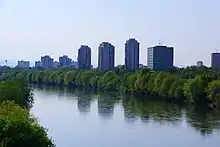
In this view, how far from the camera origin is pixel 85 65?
126m

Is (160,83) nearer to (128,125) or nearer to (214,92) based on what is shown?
(214,92)

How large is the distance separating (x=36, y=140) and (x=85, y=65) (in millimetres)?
112207

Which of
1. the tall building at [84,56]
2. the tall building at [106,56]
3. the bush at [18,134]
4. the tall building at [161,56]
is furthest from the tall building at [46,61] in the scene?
the bush at [18,134]

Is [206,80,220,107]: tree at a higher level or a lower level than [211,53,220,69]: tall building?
lower

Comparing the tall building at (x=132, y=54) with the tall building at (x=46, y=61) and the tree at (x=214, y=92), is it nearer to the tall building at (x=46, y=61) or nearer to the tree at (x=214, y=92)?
the tall building at (x=46, y=61)

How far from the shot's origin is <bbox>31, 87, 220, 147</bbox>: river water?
82.6ft

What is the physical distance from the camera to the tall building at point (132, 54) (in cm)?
11538

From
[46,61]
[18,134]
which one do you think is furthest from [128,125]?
[46,61]

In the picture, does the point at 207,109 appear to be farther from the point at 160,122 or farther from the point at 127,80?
the point at 127,80

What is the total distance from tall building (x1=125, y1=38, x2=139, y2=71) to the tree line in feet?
96.4

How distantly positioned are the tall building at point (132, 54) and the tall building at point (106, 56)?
5.83 metres

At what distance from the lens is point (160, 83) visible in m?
54.2

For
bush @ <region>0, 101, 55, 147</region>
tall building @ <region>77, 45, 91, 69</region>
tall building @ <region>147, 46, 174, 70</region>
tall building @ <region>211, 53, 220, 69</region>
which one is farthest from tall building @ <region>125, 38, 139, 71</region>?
bush @ <region>0, 101, 55, 147</region>

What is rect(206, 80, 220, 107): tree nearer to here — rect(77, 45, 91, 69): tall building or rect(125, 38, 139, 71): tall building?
rect(125, 38, 139, 71): tall building
